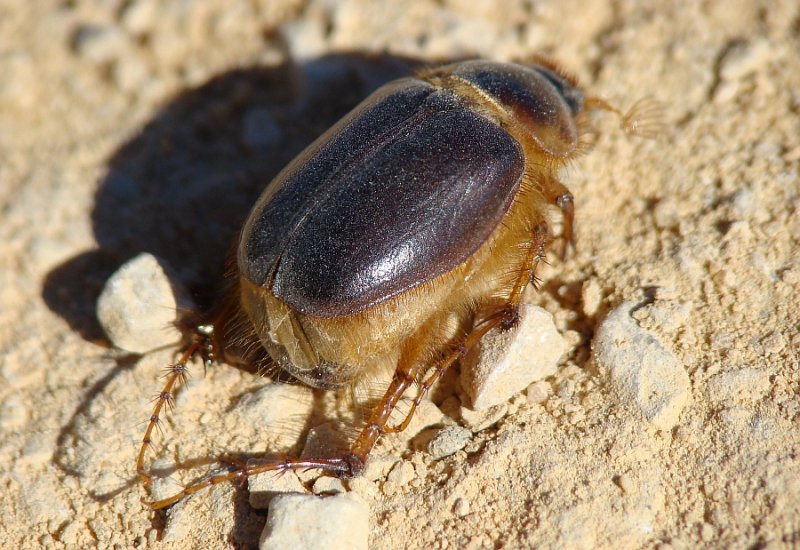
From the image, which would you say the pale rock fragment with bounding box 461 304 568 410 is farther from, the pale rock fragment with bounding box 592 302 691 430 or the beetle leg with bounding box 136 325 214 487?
the beetle leg with bounding box 136 325 214 487

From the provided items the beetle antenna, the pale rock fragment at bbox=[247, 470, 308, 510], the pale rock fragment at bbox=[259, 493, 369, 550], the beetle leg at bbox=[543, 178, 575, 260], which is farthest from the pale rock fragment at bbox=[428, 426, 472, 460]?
the beetle antenna

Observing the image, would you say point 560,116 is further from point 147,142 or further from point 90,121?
point 90,121

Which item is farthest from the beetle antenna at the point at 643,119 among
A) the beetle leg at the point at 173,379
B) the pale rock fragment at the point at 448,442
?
the beetle leg at the point at 173,379

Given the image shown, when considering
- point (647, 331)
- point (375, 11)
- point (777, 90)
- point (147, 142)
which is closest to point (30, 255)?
point (147, 142)

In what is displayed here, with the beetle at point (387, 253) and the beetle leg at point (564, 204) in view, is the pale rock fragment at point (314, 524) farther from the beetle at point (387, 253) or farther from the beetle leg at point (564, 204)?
the beetle leg at point (564, 204)

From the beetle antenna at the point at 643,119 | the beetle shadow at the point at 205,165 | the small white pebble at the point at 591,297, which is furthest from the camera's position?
the beetle shadow at the point at 205,165
